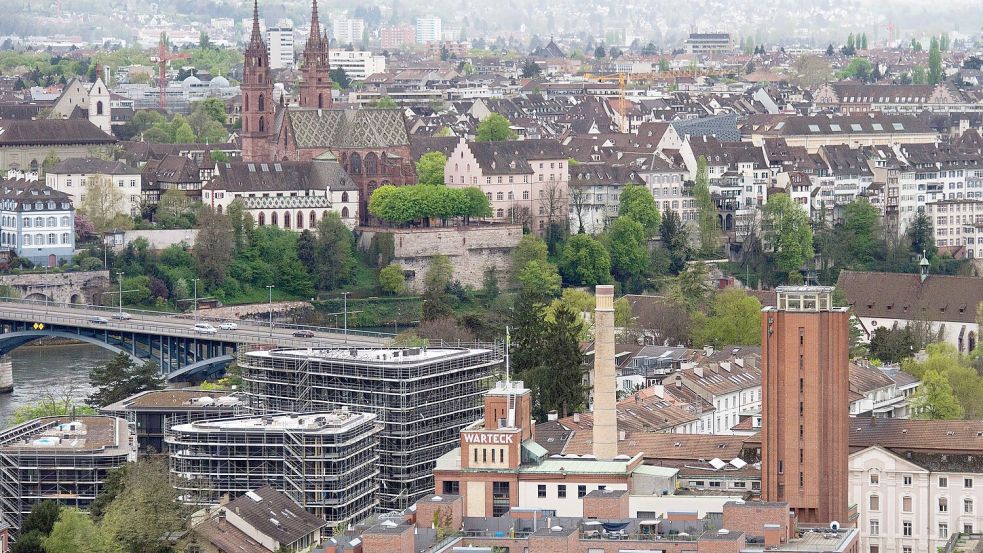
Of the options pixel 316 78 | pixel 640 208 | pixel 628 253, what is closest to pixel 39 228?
pixel 316 78

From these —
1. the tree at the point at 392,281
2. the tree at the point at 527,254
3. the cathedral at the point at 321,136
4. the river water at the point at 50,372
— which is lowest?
the river water at the point at 50,372

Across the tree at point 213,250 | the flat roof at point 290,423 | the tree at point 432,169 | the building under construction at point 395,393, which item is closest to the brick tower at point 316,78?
the tree at point 432,169

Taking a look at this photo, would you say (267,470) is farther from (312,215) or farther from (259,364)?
(312,215)

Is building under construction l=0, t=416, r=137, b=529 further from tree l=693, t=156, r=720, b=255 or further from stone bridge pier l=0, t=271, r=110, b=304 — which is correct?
tree l=693, t=156, r=720, b=255

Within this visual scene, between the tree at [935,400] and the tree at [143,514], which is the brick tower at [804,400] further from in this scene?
the tree at [935,400]

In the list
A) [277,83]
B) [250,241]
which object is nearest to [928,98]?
[277,83]

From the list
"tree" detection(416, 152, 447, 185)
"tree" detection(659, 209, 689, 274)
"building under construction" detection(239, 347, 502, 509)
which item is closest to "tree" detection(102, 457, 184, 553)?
"building under construction" detection(239, 347, 502, 509)
